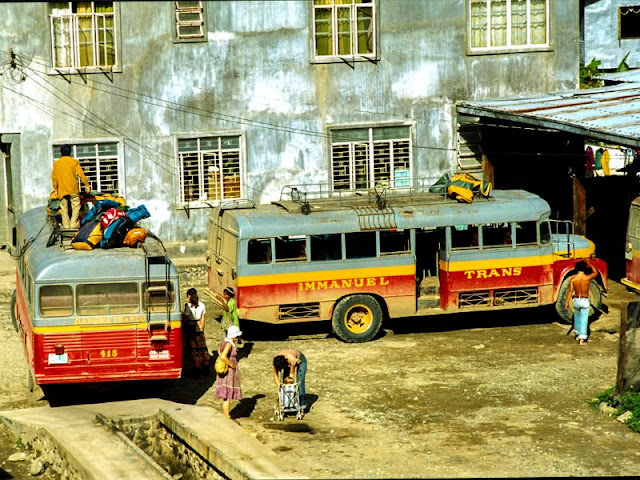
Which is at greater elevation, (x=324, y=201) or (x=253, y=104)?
(x=253, y=104)

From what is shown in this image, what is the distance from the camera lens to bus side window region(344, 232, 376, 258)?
22.8 metres

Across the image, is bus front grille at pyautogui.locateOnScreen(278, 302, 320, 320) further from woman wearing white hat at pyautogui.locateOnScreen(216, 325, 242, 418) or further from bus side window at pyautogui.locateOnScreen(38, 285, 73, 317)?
bus side window at pyautogui.locateOnScreen(38, 285, 73, 317)

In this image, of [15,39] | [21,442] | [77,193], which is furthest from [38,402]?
[15,39]

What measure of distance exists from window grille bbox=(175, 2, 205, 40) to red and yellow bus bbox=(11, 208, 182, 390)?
37.3ft

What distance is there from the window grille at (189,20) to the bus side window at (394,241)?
867 cm

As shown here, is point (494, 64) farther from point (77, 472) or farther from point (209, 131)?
point (77, 472)

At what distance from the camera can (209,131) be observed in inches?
1148

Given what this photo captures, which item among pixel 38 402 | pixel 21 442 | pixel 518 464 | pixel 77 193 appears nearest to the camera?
pixel 518 464

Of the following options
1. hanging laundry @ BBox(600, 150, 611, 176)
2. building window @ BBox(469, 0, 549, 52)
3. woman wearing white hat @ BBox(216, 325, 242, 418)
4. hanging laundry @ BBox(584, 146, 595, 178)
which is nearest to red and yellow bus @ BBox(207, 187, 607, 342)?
woman wearing white hat @ BBox(216, 325, 242, 418)

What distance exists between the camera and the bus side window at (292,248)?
74.1ft

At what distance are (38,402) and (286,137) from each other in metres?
11.8

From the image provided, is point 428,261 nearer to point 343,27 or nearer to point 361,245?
point 361,245

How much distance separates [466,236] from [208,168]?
8.41 m

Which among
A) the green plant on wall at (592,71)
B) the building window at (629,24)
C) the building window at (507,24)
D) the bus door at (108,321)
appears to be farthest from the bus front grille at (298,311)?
the building window at (629,24)
